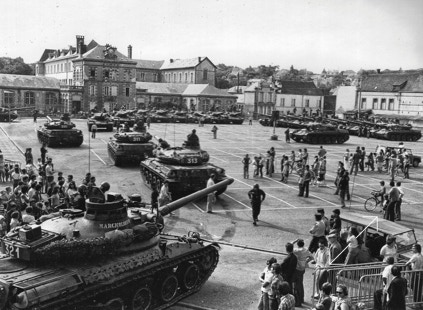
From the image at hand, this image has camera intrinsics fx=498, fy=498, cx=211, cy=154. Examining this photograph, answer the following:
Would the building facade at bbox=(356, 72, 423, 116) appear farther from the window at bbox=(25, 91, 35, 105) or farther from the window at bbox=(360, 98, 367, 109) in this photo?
the window at bbox=(25, 91, 35, 105)

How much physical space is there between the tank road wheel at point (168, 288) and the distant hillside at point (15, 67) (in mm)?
104960

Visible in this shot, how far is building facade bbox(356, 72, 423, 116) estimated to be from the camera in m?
69.8

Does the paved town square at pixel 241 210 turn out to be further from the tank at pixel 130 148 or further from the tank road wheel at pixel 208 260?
the tank at pixel 130 148

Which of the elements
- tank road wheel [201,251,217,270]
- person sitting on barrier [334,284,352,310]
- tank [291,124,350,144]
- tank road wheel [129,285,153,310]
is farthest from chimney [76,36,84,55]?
person sitting on barrier [334,284,352,310]

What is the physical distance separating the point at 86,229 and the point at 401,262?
7105mm

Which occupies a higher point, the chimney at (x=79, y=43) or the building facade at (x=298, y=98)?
the chimney at (x=79, y=43)

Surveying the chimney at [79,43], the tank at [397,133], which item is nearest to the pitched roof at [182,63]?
the chimney at [79,43]

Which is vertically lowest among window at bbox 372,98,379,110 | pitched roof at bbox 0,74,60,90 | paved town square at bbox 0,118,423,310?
paved town square at bbox 0,118,423,310

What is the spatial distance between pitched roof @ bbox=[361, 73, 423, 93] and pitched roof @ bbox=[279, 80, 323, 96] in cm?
1409

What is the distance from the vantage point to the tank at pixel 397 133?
51938 millimetres

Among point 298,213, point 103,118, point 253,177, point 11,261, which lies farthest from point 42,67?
point 11,261

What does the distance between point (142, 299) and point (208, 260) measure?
227cm

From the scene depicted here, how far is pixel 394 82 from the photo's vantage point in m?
73.7

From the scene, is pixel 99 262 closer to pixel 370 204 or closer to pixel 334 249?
pixel 334 249
